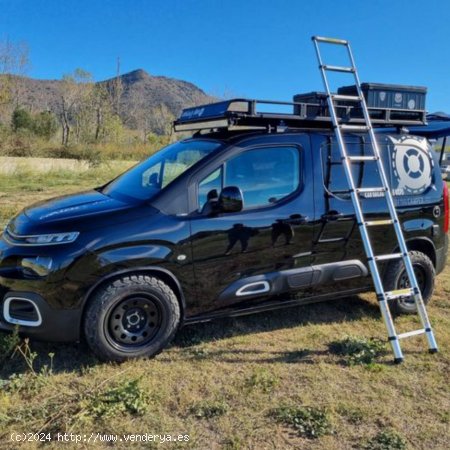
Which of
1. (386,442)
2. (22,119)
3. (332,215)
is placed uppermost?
(22,119)

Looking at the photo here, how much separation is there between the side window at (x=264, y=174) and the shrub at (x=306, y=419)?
5.45 feet

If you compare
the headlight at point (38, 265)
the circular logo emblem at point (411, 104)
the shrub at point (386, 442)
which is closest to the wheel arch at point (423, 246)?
the circular logo emblem at point (411, 104)

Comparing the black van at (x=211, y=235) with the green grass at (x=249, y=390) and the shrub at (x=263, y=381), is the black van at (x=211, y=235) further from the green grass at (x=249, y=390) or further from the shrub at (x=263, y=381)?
the shrub at (x=263, y=381)

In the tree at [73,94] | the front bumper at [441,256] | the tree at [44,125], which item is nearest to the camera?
the front bumper at [441,256]

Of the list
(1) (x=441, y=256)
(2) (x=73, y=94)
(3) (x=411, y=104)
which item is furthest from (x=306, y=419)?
(2) (x=73, y=94)

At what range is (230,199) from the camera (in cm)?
369

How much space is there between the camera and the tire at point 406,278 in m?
4.73

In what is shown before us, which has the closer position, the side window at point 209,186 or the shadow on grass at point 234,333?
the shadow on grass at point 234,333

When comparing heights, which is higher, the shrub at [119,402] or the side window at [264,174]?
the side window at [264,174]

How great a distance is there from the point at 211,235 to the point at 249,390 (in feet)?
4.04

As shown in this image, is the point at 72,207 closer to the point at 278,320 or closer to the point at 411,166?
the point at 278,320

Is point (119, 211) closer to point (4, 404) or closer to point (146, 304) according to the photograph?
point (146, 304)

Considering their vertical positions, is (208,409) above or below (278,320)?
below

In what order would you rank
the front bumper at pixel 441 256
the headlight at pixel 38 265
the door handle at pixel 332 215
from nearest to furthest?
1. the headlight at pixel 38 265
2. the door handle at pixel 332 215
3. the front bumper at pixel 441 256
